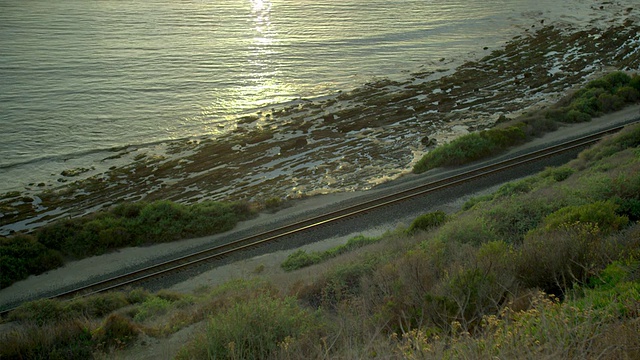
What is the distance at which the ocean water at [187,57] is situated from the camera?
33.4m

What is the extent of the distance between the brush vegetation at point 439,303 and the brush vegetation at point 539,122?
922cm

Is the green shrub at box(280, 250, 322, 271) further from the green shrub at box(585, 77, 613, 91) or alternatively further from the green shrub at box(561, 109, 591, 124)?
the green shrub at box(585, 77, 613, 91)

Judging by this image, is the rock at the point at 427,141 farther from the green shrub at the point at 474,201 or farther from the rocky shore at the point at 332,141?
the green shrub at the point at 474,201

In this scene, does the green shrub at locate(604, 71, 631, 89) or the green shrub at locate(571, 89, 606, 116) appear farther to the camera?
the green shrub at locate(604, 71, 631, 89)

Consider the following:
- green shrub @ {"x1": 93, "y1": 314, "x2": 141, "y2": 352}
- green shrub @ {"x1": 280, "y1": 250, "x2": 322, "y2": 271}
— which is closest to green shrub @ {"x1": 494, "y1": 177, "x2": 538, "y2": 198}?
green shrub @ {"x1": 280, "y1": 250, "x2": 322, "y2": 271}

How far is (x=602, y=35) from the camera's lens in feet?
165

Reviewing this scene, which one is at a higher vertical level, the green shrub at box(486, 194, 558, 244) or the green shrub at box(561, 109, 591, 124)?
the green shrub at box(561, 109, 591, 124)

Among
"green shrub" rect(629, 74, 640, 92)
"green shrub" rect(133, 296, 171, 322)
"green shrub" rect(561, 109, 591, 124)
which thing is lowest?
"green shrub" rect(133, 296, 171, 322)

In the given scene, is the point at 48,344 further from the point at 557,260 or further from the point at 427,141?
the point at 427,141

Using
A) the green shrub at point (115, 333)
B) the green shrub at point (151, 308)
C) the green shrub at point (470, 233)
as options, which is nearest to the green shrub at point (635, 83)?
the green shrub at point (470, 233)

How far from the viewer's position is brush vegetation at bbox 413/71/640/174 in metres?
25.7

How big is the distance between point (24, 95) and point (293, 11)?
37.2m

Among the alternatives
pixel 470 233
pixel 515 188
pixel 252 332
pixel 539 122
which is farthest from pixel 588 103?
pixel 252 332

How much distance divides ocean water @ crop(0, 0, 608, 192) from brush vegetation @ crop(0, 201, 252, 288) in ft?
26.1
